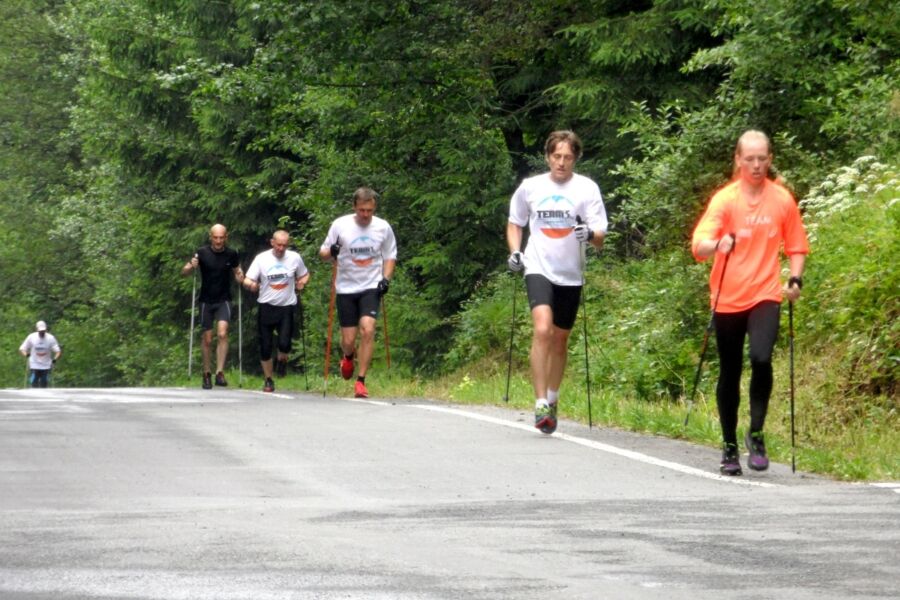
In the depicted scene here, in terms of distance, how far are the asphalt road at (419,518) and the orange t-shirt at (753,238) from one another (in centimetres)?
100

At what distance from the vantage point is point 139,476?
10.3 metres

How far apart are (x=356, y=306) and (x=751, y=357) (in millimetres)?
8359

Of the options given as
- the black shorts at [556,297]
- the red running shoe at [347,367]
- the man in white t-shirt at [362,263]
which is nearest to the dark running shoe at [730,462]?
the black shorts at [556,297]

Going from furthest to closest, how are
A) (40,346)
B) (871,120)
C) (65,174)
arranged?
(65,174), (40,346), (871,120)

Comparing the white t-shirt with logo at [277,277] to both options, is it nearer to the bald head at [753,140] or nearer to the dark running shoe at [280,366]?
the dark running shoe at [280,366]

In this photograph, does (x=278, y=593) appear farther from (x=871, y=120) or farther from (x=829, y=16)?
(x=829, y=16)

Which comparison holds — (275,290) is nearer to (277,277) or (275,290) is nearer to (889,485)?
(277,277)

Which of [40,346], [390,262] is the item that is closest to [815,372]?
[390,262]

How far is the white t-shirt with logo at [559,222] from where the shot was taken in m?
12.9

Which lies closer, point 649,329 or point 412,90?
point 649,329

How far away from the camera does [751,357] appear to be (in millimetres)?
10320

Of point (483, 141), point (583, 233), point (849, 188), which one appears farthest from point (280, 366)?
point (583, 233)

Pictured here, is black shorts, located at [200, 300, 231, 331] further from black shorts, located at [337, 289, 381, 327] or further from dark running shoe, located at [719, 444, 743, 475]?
dark running shoe, located at [719, 444, 743, 475]

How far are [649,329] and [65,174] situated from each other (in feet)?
137
